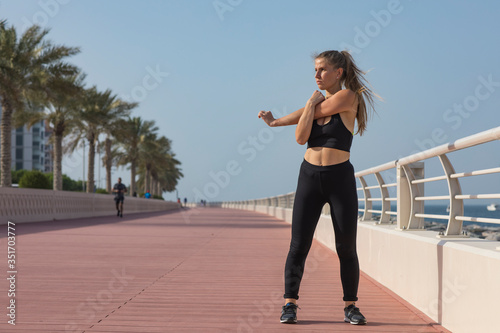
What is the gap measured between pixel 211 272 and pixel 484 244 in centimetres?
407

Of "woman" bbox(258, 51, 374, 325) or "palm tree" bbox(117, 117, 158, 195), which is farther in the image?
"palm tree" bbox(117, 117, 158, 195)

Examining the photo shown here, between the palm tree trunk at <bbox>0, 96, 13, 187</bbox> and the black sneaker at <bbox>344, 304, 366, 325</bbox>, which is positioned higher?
the palm tree trunk at <bbox>0, 96, 13, 187</bbox>

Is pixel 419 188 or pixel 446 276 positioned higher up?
pixel 419 188

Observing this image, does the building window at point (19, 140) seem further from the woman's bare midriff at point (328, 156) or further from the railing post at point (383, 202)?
the woman's bare midriff at point (328, 156)

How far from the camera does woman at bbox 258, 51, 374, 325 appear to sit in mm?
4383

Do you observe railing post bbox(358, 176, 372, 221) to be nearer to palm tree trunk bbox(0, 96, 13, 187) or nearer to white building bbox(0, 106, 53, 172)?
palm tree trunk bbox(0, 96, 13, 187)

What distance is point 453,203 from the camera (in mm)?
4996

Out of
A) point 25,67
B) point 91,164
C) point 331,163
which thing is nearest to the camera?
point 331,163

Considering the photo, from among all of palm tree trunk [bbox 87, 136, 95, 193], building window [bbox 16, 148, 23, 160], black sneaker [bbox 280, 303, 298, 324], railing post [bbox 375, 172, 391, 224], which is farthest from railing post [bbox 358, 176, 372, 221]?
building window [bbox 16, 148, 23, 160]

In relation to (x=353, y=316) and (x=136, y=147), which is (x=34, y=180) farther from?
(x=353, y=316)

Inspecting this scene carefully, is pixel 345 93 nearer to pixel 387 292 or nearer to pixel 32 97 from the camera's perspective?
pixel 387 292

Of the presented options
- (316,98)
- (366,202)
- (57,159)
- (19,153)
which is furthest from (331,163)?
(19,153)

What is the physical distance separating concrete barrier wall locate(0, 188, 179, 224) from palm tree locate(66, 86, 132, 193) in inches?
198

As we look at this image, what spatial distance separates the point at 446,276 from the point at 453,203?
2.59 ft
